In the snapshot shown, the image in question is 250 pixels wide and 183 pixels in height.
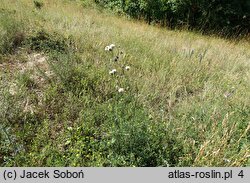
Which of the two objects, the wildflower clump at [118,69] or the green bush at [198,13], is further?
the green bush at [198,13]

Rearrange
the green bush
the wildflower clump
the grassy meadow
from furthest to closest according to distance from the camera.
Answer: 1. the green bush
2. the wildflower clump
3. the grassy meadow

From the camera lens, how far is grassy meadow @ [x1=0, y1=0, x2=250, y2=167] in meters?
3.21

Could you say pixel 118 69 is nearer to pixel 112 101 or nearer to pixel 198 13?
pixel 112 101

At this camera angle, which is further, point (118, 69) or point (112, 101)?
point (118, 69)

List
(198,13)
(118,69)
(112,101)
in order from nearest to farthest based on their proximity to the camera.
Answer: (112,101) → (118,69) → (198,13)

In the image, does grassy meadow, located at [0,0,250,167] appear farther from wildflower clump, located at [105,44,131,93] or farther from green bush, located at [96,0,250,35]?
green bush, located at [96,0,250,35]

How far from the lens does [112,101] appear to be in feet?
13.3

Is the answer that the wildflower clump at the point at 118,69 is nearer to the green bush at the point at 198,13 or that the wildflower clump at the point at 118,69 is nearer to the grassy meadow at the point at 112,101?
the grassy meadow at the point at 112,101

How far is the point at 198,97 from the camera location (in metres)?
4.52

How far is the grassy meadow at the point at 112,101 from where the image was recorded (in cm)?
321

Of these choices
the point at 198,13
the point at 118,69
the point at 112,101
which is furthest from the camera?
the point at 198,13

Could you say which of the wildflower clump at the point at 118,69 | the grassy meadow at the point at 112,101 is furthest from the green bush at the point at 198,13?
the wildflower clump at the point at 118,69

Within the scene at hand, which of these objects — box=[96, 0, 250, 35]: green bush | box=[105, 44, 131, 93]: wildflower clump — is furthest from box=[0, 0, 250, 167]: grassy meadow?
box=[96, 0, 250, 35]: green bush

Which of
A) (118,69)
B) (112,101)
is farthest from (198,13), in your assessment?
(112,101)
